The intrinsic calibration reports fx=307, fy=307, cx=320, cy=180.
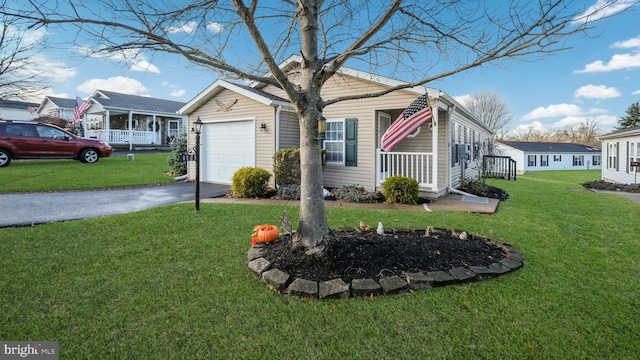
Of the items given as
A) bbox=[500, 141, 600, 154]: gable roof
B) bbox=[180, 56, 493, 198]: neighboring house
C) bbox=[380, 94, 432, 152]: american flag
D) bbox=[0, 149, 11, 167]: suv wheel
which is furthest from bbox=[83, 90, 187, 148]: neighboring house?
bbox=[500, 141, 600, 154]: gable roof

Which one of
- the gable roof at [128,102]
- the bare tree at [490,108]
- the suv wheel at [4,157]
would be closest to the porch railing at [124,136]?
the gable roof at [128,102]

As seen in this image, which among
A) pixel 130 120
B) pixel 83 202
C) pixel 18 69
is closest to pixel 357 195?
pixel 83 202

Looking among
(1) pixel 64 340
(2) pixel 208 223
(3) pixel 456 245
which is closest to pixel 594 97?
(3) pixel 456 245

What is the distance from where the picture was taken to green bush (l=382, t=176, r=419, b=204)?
7.53 metres

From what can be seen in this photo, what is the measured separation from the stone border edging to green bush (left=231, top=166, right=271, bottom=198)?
16.1 feet

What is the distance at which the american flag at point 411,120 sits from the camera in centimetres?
720

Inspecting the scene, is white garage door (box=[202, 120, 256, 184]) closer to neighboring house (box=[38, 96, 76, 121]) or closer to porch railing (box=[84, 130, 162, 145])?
porch railing (box=[84, 130, 162, 145])

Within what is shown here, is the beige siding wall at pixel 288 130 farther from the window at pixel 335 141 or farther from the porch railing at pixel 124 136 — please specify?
the porch railing at pixel 124 136

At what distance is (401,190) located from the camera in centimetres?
759

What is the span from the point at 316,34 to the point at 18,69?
386 inches

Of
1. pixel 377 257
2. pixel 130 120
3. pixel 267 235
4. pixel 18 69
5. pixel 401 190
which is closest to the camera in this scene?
pixel 377 257

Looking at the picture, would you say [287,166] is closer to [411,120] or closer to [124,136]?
[411,120]

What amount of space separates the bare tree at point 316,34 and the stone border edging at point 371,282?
58cm

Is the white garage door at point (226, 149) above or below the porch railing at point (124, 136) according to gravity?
below
